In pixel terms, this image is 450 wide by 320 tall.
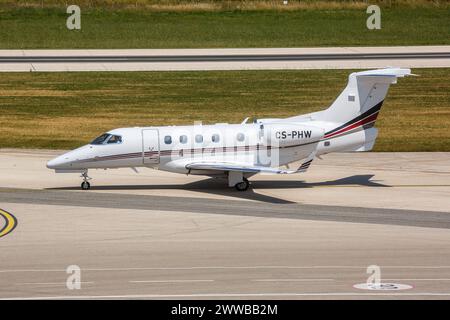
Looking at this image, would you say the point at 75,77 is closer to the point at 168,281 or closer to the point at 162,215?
the point at 162,215

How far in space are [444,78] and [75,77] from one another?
24.6m

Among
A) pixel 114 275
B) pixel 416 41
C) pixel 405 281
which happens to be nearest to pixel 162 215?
pixel 114 275

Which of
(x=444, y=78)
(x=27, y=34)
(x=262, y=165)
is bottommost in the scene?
(x=262, y=165)

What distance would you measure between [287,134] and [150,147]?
529cm

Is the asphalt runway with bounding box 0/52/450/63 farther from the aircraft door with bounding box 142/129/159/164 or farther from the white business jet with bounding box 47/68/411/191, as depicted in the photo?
the aircraft door with bounding box 142/129/159/164

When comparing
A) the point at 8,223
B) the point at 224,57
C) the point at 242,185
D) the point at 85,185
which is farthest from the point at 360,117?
the point at 224,57

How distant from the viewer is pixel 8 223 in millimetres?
33500

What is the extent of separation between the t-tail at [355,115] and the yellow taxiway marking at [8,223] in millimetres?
12526

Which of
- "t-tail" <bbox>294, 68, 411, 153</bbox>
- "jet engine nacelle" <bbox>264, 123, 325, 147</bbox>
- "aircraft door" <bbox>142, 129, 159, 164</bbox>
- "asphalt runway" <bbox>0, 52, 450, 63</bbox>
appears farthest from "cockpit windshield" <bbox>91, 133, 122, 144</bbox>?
"asphalt runway" <bbox>0, 52, 450, 63</bbox>

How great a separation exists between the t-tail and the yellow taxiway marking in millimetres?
12526

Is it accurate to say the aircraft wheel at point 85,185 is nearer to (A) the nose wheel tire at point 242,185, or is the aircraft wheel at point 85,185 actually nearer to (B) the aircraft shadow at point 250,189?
(B) the aircraft shadow at point 250,189

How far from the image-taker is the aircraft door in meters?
38.7

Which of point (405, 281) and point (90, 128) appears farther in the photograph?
point (90, 128)

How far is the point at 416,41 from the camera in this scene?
8119 cm
